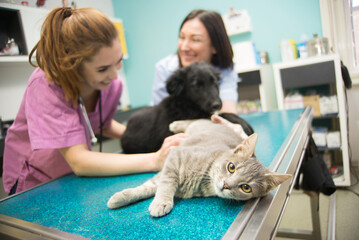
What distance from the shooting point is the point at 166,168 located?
73 cm

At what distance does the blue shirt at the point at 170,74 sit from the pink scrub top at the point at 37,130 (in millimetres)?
786

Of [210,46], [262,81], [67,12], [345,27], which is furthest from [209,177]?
[262,81]

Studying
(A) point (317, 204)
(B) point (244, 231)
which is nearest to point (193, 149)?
(B) point (244, 231)

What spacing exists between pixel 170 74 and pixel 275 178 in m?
1.16

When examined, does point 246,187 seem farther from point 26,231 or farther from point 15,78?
point 15,78

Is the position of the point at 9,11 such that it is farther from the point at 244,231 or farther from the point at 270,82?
the point at 270,82

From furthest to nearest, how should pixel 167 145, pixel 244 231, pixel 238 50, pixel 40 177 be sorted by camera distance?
pixel 238 50, pixel 40 177, pixel 167 145, pixel 244 231

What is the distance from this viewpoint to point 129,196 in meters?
0.68

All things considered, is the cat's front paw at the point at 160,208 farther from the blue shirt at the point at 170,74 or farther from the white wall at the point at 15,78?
the blue shirt at the point at 170,74

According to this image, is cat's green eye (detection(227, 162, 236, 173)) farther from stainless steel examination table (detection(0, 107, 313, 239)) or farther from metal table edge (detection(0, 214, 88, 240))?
metal table edge (detection(0, 214, 88, 240))

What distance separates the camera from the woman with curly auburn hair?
865 mm

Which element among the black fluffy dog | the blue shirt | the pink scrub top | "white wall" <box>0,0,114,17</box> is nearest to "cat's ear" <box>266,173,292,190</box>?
the black fluffy dog

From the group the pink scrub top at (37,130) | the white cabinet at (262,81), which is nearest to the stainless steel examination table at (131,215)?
the pink scrub top at (37,130)

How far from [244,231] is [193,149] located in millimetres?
336
